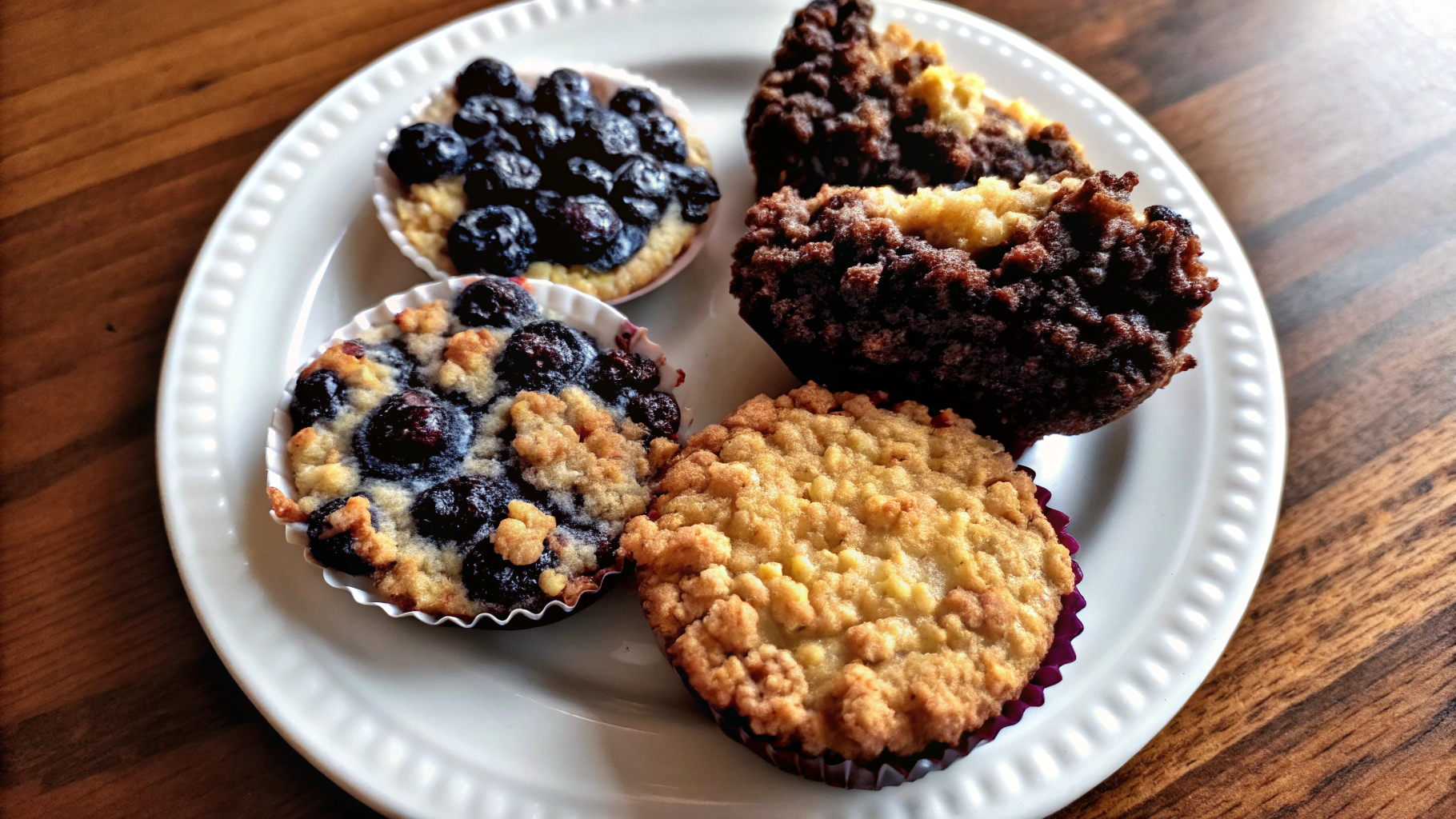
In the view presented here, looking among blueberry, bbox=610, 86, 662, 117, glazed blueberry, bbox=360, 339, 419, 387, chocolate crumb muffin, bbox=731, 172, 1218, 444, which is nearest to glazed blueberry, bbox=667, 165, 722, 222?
blueberry, bbox=610, 86, 662, 117

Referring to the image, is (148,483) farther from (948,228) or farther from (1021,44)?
(1021,44)

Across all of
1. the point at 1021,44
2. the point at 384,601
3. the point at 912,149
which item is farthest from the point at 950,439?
the point at 1021,44

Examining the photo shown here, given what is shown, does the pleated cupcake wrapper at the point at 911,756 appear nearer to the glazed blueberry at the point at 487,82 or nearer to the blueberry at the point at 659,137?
the blueberry at the point at 659,137

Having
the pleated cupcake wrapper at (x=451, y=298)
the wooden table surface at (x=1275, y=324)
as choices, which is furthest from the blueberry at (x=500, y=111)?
the wooden table surface at (x=1275, y=324)

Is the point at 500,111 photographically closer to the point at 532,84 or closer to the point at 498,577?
→ the point at 532,84

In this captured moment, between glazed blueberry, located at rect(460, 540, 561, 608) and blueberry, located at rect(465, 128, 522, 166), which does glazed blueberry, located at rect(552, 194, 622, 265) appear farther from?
glazed blueberry, located at rect(460, 540, 561, 608)

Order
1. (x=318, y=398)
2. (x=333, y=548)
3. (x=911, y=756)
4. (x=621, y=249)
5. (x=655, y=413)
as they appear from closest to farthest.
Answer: (x=911, y=756) < (x=333, y=548) < (x=318, y=398) < (x=655, y=413) < (x=621, y=249)

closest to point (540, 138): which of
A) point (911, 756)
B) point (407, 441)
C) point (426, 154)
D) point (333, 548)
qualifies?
point (426, 154)
